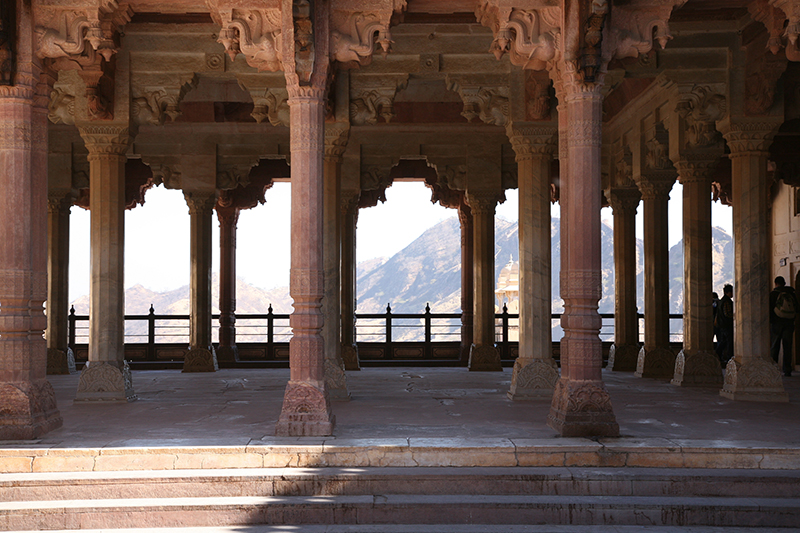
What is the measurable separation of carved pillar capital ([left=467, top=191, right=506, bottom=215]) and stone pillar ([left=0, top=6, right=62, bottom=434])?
28.1ft

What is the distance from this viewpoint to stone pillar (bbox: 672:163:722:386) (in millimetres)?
10875

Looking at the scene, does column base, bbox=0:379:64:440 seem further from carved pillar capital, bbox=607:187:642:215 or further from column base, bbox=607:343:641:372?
carved pillar capital, bbox=607:187:642:215

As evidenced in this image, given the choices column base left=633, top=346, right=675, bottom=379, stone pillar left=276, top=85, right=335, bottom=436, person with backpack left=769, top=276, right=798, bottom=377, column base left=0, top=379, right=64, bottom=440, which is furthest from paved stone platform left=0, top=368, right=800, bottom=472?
person with backpack left=769, top=276, right=798, bottom=377

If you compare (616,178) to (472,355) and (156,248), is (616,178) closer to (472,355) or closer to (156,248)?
(472,355)

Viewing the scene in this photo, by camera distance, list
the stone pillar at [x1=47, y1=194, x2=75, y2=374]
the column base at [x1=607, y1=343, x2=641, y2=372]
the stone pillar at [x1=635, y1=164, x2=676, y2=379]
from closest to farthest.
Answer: the stone pillar at [x1=635, y1=164, x2=676, y2=379]
the stone pillar at [x1=47, y1=194, x2=75, y2=374]
the column base at [x1=607, y1=343, x2=641, y2=372]

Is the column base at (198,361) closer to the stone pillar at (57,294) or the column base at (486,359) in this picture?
the stone pillar at (57,294)

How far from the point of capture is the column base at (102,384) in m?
9.11

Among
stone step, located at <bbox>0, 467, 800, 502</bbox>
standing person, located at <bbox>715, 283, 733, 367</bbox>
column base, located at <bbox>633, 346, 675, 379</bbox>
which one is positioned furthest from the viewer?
standing person, located at <bbox>715, 283, 733, 367</bbox>

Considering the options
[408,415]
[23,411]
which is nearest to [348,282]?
[408,415]

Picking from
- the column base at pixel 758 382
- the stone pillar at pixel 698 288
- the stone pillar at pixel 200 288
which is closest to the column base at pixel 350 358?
the stone pillar at pixel 200 288

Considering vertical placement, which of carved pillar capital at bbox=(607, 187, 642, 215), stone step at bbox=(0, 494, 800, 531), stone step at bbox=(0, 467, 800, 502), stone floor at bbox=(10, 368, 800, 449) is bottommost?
stone step at bbox=(0, 494, 800, 531)

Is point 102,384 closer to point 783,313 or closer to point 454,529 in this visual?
point 454,529

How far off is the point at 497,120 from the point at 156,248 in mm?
59161

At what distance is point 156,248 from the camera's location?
2544 inches
